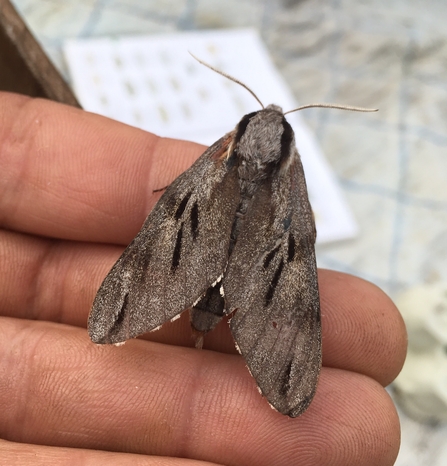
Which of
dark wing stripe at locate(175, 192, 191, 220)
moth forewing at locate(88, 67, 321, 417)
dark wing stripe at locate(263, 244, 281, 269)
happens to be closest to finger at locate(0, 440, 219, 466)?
moth forewing at locate(88, 67, 321, 417)

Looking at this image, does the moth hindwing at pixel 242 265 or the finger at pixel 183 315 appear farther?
the finger at pixel 183 315

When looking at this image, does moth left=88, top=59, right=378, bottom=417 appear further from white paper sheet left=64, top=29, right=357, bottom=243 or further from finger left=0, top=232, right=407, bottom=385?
white paper sheet left=64, top=29, right=357, bottom=243

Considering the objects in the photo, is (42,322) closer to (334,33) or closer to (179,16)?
(179,16)

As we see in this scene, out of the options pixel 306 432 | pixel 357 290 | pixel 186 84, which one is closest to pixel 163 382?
pixel 306 432

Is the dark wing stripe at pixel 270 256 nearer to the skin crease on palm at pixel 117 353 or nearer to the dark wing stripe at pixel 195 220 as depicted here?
the dark wing stripe at pixel 195 220

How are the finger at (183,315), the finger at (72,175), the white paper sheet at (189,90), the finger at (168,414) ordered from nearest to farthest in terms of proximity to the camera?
the finger at (168,414) < the finger at (183,315) < the finger at (72,175) < the white paper sheet at (189,90)

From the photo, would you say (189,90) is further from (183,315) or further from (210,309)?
(210,309)

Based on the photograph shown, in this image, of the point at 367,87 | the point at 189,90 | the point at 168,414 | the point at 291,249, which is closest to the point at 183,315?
the point at 168,414

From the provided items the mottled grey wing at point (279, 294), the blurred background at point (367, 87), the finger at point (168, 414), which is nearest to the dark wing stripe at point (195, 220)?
the mottled grey wing at point (279, 294)
